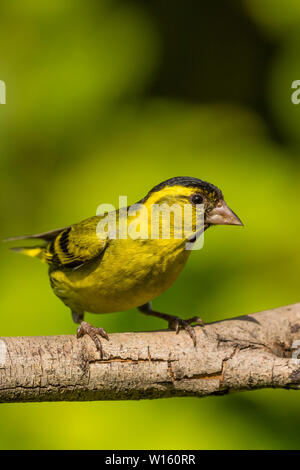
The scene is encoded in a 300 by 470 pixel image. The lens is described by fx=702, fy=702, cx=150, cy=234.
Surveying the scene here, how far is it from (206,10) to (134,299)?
2452 mm

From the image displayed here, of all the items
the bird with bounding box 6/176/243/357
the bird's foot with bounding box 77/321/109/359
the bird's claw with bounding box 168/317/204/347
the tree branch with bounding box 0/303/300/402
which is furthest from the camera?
the bird with bounding box 6/176/243/357

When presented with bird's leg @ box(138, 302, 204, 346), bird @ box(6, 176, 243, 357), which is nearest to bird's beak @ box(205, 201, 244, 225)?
bird @ box(6, 176, 243, 357)

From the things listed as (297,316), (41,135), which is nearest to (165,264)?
(297,316)

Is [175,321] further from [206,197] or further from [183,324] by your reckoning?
[206,197]

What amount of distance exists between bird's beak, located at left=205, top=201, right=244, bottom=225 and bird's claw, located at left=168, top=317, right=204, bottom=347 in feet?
1.51

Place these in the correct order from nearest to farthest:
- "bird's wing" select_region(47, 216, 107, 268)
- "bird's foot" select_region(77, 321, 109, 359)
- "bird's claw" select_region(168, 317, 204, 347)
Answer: "bird's foot" select_region(77, 321, 109, 359)
"bird's claw" select_region(168, 317, 204, 347)
"bird's wing" select_region(47, 216, 107, 268)

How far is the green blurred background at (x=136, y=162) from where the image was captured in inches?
133

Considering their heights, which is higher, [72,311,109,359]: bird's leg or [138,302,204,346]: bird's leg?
[138,302,204,346]: bird's leg

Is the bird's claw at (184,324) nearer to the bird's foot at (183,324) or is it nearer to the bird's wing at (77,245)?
the bird's foot at (183,324)

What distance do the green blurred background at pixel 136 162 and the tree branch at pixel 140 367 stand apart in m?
0.49

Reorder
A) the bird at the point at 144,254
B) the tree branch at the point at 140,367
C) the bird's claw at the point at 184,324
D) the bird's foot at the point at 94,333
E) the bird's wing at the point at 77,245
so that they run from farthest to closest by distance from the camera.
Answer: the bird's wing at the point at 77,245, the bird at the point at 144,254, the bird's claw at the point at 184,324, the bird's foot at the point at 94,333, the tree branch at the point at 140,367

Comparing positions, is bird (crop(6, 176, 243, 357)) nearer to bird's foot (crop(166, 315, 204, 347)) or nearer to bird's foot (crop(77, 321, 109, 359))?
bird's foot (crop(166, 315, 204, 347))

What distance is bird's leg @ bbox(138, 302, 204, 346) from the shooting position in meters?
3.04

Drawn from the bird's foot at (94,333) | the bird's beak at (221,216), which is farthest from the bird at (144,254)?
the bird's foot at (94,333)
